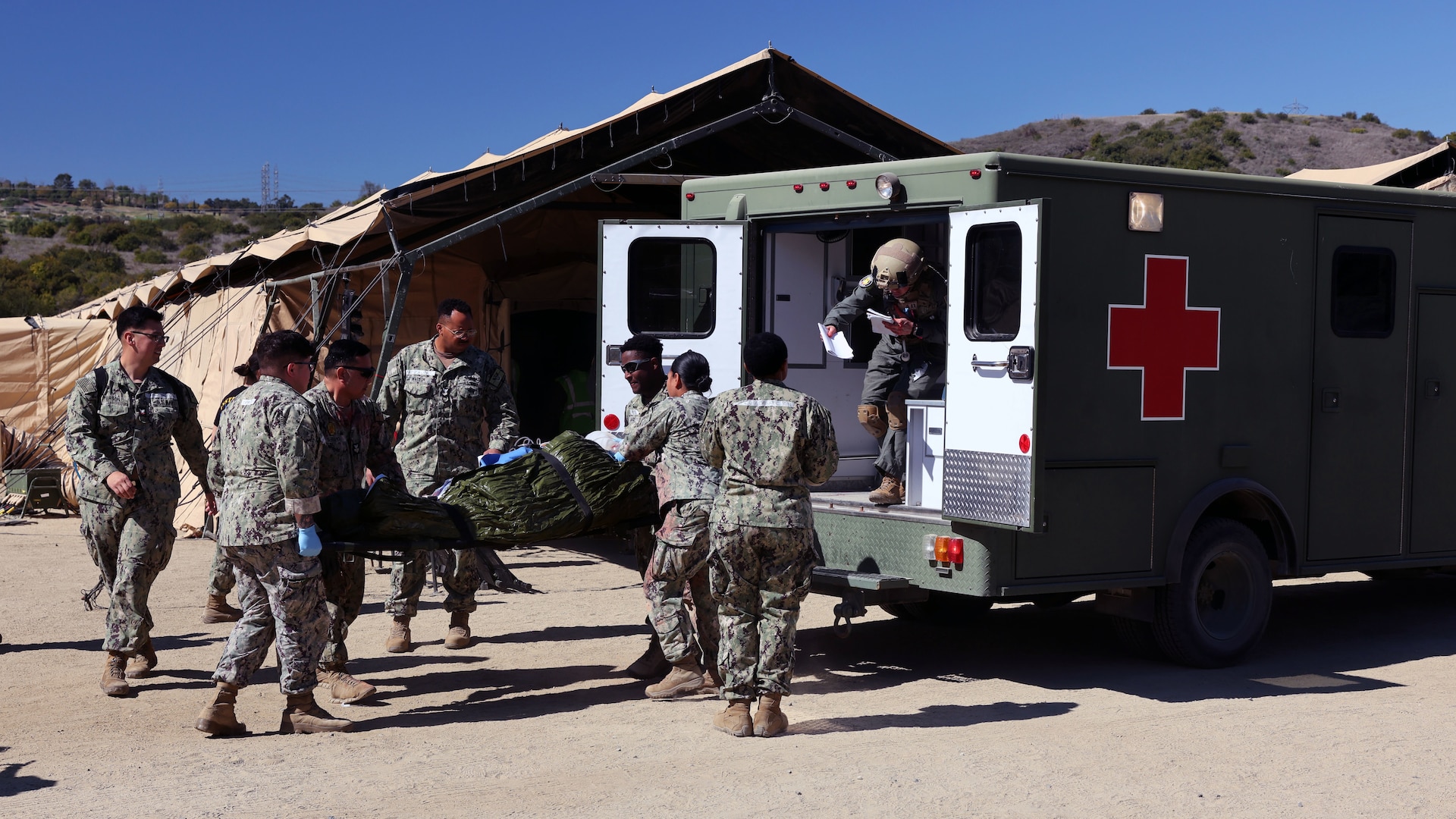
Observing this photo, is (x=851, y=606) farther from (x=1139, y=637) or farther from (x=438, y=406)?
(x=438, y=406)

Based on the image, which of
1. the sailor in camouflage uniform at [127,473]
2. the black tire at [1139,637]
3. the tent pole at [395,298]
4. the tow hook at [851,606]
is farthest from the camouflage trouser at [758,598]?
the tent pole at [395,298]

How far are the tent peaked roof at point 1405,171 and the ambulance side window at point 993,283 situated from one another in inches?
379

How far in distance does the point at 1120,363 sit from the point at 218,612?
A: 5.89m

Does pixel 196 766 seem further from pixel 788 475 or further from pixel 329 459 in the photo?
pixel 788 475

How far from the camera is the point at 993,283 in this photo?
21.9 ft

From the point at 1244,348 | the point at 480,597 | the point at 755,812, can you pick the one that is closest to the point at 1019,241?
the point at 1244,348

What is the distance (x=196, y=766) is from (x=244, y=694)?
138 centimetres

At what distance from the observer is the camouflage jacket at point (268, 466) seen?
5.65m

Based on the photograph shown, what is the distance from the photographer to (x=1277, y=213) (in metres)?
7.39

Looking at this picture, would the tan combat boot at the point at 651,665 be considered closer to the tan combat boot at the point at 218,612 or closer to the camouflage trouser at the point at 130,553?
the camouflage trouser at the point at 130,553

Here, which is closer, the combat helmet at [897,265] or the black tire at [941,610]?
the combat helmet at [897,265]

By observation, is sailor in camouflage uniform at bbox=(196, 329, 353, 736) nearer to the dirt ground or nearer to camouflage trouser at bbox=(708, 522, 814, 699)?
the dirt ground

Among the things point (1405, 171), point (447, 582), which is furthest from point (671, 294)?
point (1405, 171)

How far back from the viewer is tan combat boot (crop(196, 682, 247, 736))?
5.80 meters
